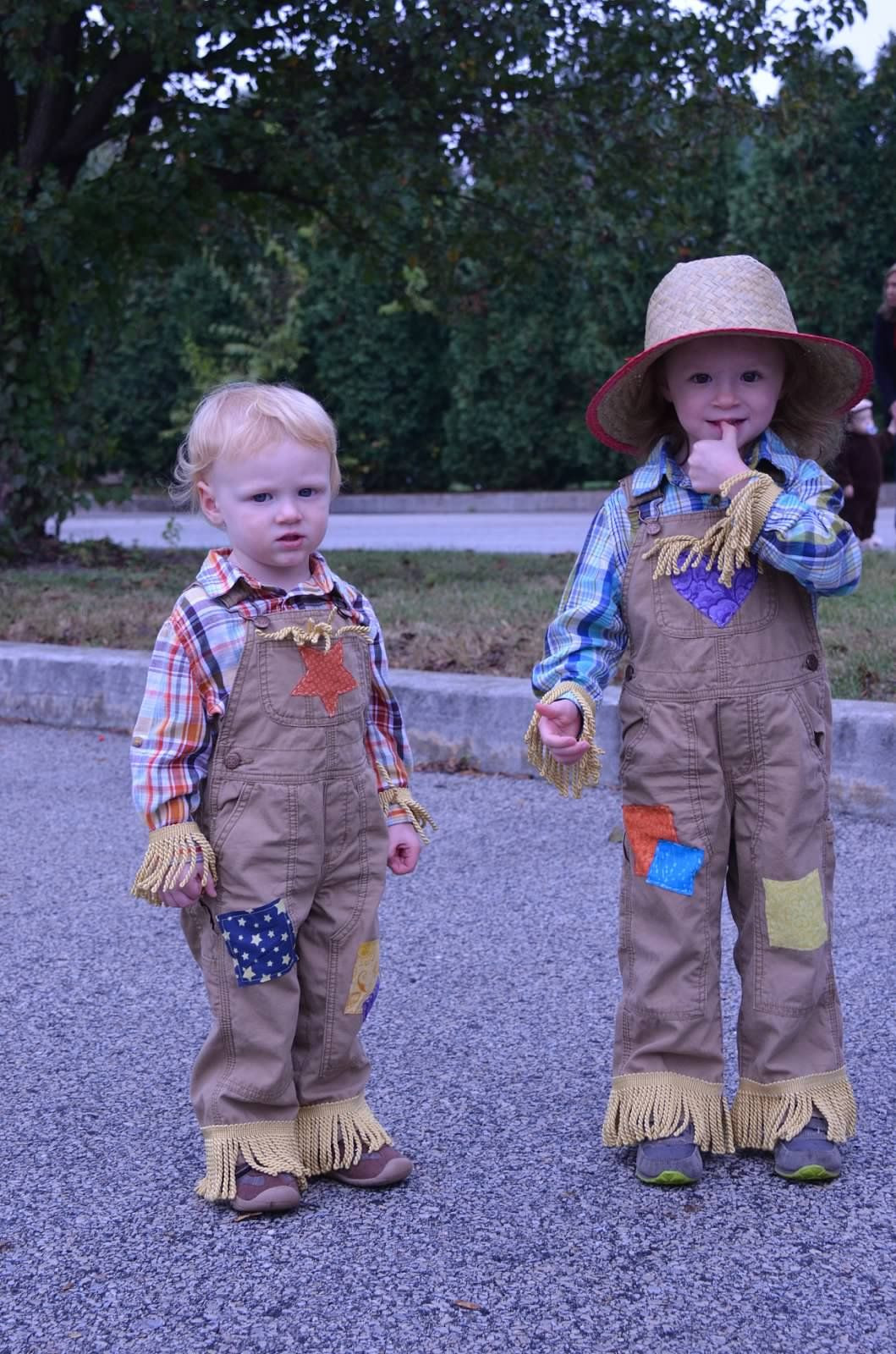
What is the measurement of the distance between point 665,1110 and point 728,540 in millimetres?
893

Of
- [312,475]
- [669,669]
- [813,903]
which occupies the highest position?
[312,475]

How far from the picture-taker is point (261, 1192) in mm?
2400

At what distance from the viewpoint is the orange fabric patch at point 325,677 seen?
2.44 metres

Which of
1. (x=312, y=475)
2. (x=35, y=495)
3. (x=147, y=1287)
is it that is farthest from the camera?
(x=35, y=495)

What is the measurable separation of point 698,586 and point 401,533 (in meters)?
13.0

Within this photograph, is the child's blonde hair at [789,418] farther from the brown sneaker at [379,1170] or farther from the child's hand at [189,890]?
the brown sneaker at [379,1170]

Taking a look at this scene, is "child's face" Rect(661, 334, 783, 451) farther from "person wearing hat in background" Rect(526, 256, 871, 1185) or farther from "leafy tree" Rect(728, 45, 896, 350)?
"leafy tree" Rect(728, 45, 896, 350)

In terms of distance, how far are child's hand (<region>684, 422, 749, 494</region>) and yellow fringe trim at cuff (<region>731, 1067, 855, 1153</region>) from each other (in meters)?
0.95

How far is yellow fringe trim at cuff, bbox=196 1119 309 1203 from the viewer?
2.43 meters

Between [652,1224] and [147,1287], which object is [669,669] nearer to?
[652,1224]

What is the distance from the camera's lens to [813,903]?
2531 millimetres

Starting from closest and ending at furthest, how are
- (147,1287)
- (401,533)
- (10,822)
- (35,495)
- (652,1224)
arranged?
(147,1287) → (652,1224) → (10,822) → (35,495) → (401,533)

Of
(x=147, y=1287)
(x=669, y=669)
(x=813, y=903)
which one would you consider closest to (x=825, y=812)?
(x=813, y=903)

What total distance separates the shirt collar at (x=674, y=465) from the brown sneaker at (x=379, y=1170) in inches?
44.3
